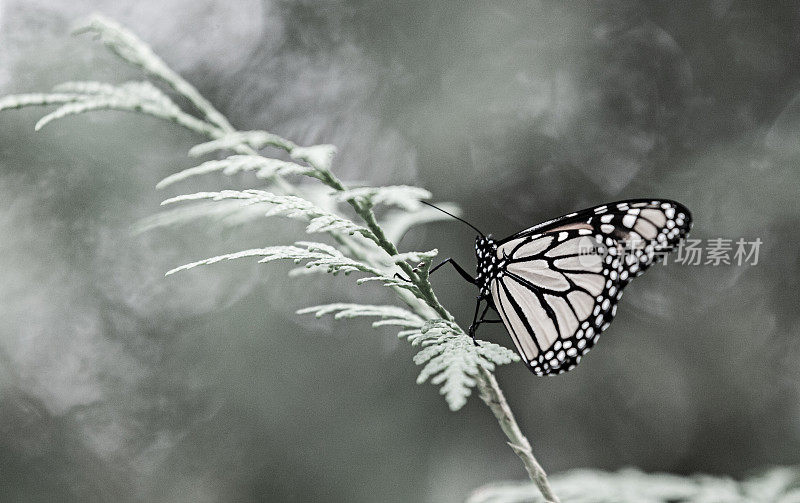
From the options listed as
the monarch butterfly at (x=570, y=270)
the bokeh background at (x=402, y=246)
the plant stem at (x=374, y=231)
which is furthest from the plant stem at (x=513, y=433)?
the bokeh background at (x=402, y=246)

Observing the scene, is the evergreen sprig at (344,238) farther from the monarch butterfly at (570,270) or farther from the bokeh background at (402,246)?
the bokeh background at (402,246)

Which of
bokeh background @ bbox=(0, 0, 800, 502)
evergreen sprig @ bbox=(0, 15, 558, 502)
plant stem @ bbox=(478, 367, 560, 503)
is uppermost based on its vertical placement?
bokeh background @ bbox=(0, 0, 800, 502)

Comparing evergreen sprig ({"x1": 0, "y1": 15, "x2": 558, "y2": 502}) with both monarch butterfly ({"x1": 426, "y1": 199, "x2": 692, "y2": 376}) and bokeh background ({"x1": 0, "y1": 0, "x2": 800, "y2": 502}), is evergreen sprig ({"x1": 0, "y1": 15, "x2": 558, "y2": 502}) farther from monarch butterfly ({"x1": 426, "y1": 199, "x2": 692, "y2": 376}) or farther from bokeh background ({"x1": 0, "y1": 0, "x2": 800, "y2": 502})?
bokeh background ({"x1": 0, "y1": 0, "x2": 800, "y2": 502})

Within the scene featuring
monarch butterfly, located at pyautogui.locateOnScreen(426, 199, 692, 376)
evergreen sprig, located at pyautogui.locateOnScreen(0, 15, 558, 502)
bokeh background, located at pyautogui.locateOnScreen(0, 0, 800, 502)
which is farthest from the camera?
bokeh background, located at pyautogui.locateOnScreen(0, 0, 800, 502)

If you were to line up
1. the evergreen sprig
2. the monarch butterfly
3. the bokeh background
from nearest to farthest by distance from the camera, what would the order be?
the evergreen sprig
the monarch butterfly
the bokeh background

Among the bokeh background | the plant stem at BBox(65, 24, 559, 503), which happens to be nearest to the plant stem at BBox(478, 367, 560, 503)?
the plant stem at BBox(65, 24, 559, 503)

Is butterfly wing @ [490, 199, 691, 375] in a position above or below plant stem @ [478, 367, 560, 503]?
above

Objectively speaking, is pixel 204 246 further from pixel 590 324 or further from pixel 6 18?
pixel 590 324
